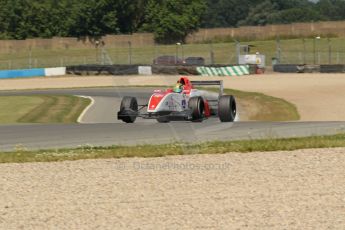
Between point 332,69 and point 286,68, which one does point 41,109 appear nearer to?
point 332,69

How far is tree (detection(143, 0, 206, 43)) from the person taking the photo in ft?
356

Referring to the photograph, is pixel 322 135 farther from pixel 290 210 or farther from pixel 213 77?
pixel 213 77

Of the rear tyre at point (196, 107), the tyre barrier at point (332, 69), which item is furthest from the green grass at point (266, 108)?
the tyre barrier at point (332, 69)

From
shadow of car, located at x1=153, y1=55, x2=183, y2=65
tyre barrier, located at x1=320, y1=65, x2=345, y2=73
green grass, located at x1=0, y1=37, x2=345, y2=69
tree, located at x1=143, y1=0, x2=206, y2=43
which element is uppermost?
tree, located at x1=143, y1=0, x2=206, y2=43

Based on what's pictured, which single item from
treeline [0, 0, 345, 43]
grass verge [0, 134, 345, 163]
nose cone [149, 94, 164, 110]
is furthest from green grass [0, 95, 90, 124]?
treeline [0, 0, 345, 43]

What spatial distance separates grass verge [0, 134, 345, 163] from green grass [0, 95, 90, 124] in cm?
1068

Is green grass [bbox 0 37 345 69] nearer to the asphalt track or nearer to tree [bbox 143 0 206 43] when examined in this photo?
tree [bbox 143 0 206 43]

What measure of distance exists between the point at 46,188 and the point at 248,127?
30.8ft

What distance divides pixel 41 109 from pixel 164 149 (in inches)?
635

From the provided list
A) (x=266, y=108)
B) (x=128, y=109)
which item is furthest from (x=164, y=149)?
(x=266, y=108)

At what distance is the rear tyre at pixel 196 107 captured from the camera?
806 inches

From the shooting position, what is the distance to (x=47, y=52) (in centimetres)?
9406

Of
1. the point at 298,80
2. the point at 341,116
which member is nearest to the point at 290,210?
the point at 341,116

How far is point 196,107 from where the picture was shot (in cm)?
2047
